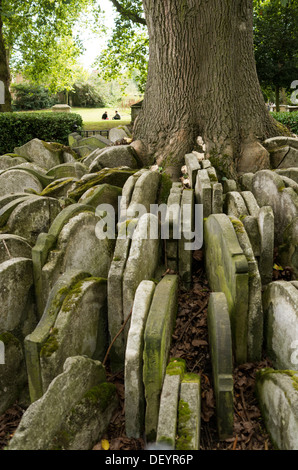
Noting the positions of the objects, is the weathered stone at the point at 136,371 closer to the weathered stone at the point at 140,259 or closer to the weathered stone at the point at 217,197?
the weathered stone at the point at 140,259

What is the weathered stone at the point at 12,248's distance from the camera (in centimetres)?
434

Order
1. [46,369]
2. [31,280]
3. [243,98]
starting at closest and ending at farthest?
[46,369] → [31,280] → [243,98]

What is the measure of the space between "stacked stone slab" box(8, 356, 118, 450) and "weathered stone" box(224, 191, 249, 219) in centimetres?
231

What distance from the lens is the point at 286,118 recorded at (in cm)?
1205

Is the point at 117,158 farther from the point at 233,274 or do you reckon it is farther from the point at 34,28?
the point at 34,28

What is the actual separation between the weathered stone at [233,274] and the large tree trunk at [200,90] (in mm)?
2434

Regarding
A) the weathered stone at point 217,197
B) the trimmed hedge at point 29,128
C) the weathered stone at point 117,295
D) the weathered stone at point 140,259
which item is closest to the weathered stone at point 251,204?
the weathered stone at point 217,197

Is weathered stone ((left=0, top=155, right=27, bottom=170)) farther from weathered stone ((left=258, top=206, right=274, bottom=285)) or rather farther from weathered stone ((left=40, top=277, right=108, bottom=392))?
weathered stone ((left=258, top=206, right=274, bottom=285))

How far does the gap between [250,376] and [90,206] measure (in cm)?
259

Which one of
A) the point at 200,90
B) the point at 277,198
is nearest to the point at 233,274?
the point at 277,198

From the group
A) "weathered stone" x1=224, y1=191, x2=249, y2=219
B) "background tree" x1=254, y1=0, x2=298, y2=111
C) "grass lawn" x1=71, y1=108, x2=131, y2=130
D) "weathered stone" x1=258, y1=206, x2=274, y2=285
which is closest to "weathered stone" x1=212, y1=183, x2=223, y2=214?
"weathered stone" x1=224, y1=191, x2=249, y2=219

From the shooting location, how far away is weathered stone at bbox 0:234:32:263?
14.3 ft
